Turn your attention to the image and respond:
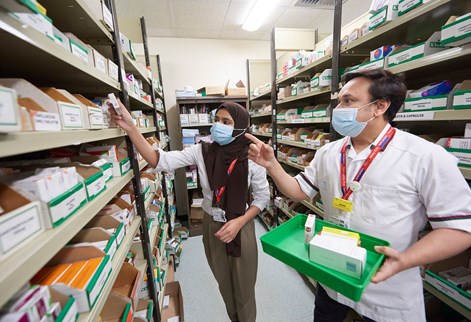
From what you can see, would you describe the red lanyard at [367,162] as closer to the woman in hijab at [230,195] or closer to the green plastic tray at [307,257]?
the green plastic tray at [307,257]

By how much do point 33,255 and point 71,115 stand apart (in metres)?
0.47

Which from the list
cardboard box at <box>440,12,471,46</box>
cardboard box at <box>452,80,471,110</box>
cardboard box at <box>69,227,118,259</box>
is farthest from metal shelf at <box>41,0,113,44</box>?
cardboard box at <box>452,80,471,110</box>

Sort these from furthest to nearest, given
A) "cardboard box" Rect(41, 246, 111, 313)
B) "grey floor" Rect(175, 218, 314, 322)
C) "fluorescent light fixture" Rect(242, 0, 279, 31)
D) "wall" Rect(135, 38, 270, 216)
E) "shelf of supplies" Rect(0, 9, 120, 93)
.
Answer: "wall" Rect(135, 38, 270, 216)
"fluorescent light fixture" Rect(242, 0, 279, 31)
"grey floor" Rect(175, 218, 314, 322)
"cardboard box" Rect(41, 246, 111, 313)
"shelf of supplies" Rect(0, 9, 120, 93)

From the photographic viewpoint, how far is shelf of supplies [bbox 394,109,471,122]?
3.17 ft

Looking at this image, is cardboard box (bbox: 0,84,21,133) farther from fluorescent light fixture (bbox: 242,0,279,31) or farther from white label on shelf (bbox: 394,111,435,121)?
fluorescent light fixture (bbox: 242,0,279,31)

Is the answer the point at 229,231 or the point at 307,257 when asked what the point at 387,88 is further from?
the point at 229,231

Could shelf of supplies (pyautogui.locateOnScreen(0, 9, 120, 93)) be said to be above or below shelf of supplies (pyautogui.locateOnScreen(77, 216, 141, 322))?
above

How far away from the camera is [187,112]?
12.2ft

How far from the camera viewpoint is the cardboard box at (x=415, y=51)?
1145 mm

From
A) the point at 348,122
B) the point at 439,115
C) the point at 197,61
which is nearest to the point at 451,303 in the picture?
the point at 439,115

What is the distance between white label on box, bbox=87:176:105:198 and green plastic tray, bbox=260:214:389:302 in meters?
0.77

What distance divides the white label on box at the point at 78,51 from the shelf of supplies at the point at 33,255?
0.61 metres

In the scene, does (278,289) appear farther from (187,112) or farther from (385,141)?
(187,112)

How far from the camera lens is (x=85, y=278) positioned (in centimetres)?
69
